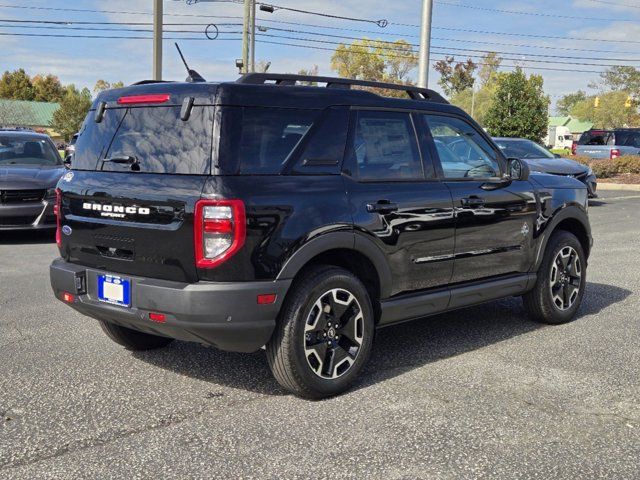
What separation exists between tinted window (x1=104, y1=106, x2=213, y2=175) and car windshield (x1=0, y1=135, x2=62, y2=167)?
7783 mm

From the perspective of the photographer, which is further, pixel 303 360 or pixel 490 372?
pixel 490 372

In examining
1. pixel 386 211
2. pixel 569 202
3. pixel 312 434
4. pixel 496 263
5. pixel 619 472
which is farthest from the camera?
pixel 569 202

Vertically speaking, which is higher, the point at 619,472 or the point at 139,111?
the point at 139,111

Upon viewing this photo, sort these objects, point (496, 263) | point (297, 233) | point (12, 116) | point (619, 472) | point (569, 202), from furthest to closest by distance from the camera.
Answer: point (12, 116) < point (569, 202) < point (496, 263) < point (297, 233) < point (619, 472)

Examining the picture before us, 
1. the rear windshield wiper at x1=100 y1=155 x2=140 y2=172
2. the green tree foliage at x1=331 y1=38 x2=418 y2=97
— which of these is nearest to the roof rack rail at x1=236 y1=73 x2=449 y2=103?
the rear windshield wiper at x1=100 y1=155 x2=140 y2=172

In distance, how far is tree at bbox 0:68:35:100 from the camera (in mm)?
104287

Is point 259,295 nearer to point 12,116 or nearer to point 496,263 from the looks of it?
point 496,263

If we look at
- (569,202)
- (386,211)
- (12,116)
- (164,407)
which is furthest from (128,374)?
(12,116)

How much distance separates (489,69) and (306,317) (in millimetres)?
104217

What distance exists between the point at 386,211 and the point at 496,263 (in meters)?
1.36

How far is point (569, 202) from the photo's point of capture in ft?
20.4

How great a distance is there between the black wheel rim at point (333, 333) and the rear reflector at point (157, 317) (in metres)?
0.81

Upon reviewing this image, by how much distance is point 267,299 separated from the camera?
3.95 metres

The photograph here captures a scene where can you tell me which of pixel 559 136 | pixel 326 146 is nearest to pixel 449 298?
pixel 326 146
